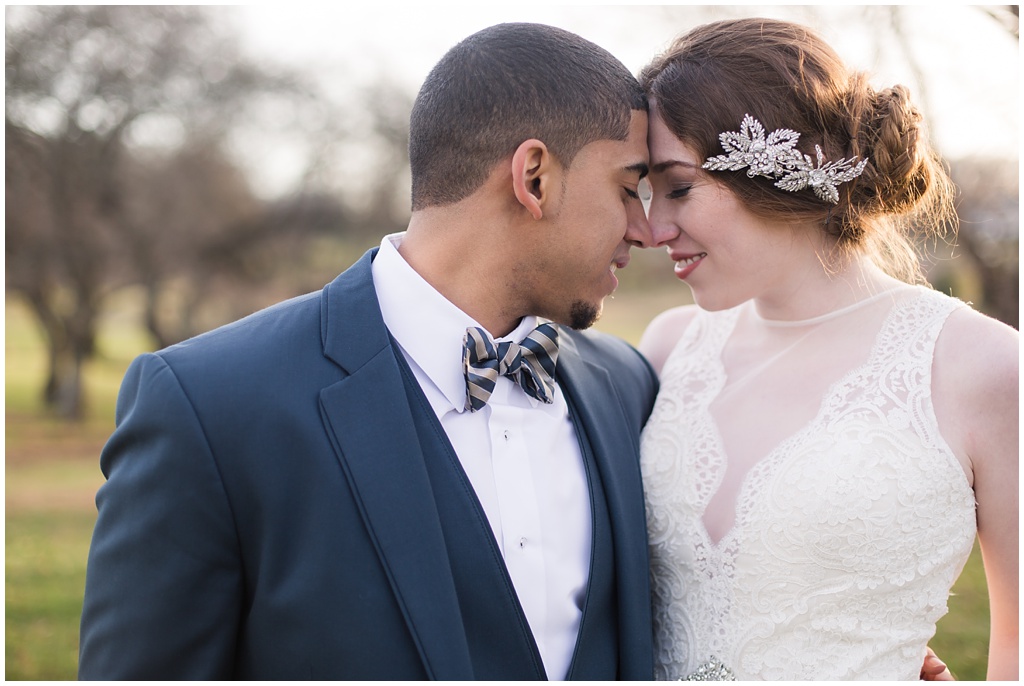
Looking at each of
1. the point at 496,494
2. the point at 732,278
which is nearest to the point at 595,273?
the point at 732,278

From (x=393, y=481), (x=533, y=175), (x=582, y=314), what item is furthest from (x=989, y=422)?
(x=393, y=481)

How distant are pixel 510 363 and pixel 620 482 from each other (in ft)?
1.74

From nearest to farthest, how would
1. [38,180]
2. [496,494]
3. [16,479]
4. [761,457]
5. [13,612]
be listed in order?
[496,494] → [761,457] → [13,612] → [16,479] → [38,180]

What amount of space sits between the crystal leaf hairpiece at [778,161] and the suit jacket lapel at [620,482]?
0.81 metres

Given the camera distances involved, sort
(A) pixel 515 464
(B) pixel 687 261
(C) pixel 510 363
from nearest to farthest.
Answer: (A) pixel 515 464, (C) pixel 510 363, (B) pixel 687 261

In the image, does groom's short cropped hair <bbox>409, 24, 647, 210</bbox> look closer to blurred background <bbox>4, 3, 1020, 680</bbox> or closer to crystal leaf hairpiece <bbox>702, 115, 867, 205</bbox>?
crystal leaf hairpiece <bbox>702, 115, 867, 205</bbox>

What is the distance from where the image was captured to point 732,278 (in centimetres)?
295

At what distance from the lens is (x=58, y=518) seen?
33.9 ft

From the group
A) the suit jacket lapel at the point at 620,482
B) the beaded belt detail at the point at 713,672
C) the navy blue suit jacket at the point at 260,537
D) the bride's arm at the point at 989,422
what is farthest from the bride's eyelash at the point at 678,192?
the beaded belt detail at the point at 713,672

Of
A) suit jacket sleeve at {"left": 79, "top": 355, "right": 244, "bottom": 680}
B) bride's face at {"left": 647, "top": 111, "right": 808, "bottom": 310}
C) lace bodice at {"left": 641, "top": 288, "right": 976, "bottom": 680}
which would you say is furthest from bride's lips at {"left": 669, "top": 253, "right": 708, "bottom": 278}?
suit jacket sleeve at {"left": 79, "top": 355, "right": 244, "bottom": 680}

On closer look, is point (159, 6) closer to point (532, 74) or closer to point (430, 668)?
point (532, 74)

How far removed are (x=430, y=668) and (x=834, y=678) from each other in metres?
1.30

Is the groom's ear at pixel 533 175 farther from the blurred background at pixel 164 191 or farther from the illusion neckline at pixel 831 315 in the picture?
the blurred background at pixel 164 191

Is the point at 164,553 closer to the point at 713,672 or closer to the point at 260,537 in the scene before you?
the point at 260,537
